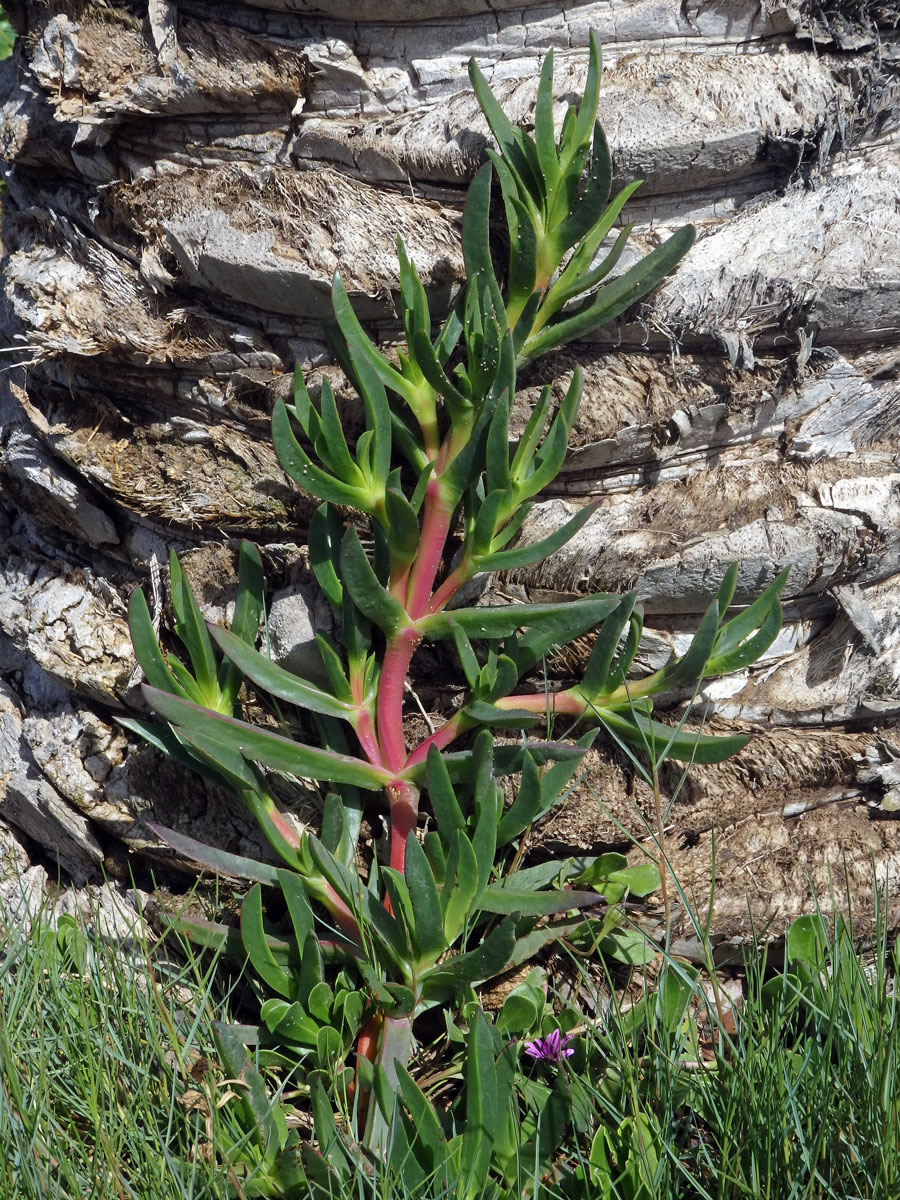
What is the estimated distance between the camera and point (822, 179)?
1.74 meters

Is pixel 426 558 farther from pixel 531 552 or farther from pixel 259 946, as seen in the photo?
pixel 259 946

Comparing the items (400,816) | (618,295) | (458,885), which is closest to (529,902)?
(458,885)

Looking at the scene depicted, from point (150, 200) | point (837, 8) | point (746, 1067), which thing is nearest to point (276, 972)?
point (746, 1067)

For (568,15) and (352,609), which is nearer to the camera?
(352,609)

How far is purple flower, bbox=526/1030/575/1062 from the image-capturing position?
137 centimetres

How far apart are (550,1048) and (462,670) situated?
0.64m

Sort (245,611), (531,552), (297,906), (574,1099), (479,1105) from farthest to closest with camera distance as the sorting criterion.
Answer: (245,611) < (531,552) < (297,906) < (574,1099) < (479,1105)

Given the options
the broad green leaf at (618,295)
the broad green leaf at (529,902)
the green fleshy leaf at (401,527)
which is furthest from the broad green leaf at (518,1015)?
the broad green leaf at (618,295)

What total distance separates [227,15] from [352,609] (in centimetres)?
112

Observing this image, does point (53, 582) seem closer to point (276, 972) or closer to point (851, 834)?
point (276, 972)

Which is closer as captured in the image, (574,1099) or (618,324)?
(574,1099)

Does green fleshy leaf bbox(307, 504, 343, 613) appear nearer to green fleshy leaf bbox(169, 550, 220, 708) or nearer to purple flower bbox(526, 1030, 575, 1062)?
green fleshy leaf bbox(169, 550, 220, 708)

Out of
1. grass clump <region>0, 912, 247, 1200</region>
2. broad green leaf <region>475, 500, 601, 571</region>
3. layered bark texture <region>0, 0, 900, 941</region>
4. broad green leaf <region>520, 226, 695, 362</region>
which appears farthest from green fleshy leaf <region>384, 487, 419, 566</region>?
grass clump <region>0, 912, 247, 1200</region>

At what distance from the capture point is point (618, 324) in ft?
5.72
